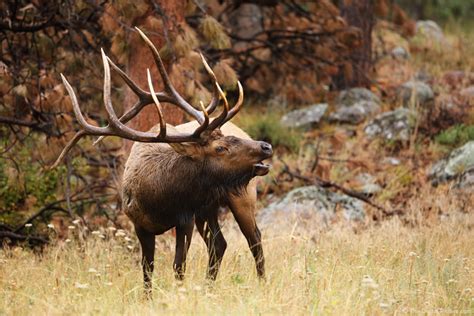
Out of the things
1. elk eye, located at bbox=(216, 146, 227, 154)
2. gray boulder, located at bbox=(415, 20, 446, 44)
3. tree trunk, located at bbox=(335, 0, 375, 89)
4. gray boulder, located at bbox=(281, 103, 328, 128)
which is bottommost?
gray boulder, located at bbox=(415, 20, 446, 44)

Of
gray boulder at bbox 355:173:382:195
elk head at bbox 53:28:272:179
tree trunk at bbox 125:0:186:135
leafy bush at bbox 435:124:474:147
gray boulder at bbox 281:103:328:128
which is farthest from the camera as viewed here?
gray boulder at bbox 281:103:328:128

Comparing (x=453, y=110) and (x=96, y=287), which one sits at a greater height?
(x=96, y=287)

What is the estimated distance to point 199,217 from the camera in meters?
6.49

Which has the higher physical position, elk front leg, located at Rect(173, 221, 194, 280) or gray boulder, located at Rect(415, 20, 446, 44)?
elk front leg, located at Rect(173, 221, 194, 280)

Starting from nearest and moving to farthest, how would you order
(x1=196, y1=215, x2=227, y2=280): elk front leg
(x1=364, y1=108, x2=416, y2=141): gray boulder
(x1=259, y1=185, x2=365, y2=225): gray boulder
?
(x1=196, y1=215, x2=227, y2=280): elk front leg → (x1=259, y1=185, x2=365, y2=225): gray boulder → (x1=364, y1=108, x2=416, y2=141): gray boulder

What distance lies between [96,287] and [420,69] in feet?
34.9

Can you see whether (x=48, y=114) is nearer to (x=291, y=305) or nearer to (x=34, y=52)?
(x=34, y=52)

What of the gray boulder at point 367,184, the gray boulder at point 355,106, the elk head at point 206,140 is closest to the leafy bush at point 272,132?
the gray boulder at point 355,106

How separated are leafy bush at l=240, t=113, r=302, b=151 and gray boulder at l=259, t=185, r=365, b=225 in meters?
1.93

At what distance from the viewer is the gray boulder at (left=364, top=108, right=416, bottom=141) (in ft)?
39.5

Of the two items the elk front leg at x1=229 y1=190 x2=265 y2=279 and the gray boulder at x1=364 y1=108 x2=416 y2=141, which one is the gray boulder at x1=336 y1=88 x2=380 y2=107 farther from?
the elk front leg at x1=229 y1=190 x2=265 y2=279

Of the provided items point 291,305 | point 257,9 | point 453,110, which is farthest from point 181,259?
point 257,9

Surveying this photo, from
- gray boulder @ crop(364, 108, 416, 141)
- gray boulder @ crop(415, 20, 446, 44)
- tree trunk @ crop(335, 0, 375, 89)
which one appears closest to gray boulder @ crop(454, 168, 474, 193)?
gray boulder @ crop(364, 108, 416, 141)

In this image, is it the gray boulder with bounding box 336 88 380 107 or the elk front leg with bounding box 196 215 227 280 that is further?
the gray boulder with bounding box 336 88 380 107
